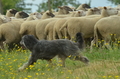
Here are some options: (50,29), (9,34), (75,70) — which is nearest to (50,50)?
(75,70)

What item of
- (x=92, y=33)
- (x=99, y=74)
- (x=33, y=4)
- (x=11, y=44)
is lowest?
(x=33, y=4)

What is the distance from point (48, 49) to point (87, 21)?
4.67 meters

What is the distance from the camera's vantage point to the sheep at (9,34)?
49.7 ft

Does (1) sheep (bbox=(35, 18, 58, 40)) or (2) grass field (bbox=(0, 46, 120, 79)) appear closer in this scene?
(2) grass field (bbox=(0, 46, 120, 79))

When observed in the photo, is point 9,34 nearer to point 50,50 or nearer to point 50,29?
point 50,29

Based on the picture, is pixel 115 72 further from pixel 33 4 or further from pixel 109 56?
pixel 33 4

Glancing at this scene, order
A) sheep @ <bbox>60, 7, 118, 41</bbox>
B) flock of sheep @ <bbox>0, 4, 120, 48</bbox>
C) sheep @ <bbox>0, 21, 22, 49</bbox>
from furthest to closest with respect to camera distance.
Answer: sheep @ <bbox>0, 21, 22, 49</bbox>, sheep @ <bbox>60, 7, 118, 41</bbox>, flock of sheep @ <bbox>0, 4, 120, 48</bbox>

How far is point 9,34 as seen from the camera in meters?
15.2

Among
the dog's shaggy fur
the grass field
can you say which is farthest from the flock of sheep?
the dog's shaggy fur

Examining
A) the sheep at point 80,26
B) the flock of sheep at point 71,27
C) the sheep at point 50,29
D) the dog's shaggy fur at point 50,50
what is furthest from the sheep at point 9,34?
the dog's shaggy fur at point 50,50

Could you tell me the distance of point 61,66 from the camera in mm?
8742

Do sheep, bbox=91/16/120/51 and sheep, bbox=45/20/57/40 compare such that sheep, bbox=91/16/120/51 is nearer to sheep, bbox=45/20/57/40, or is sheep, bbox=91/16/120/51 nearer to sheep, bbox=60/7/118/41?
sheep, bbox=60/7/118/41

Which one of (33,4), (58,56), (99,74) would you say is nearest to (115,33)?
(58,56)

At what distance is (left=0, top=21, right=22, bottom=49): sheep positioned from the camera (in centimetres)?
1516
